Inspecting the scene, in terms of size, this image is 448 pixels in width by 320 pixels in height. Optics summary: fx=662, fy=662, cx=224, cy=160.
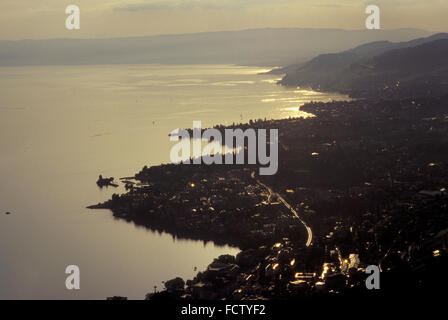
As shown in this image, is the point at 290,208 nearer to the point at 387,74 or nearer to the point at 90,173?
the point at 90,173

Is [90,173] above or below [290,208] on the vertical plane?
above

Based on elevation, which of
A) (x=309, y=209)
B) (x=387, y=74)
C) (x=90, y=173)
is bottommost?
(x=309, y=209)

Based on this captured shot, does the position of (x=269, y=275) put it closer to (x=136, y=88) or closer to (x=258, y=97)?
(x=258, y=97)

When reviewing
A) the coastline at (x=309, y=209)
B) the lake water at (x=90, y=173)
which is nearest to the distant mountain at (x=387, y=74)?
the lake water at (x=90, y=173)

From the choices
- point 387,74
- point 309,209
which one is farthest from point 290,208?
point 387,74

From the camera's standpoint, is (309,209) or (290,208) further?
(290,208)
